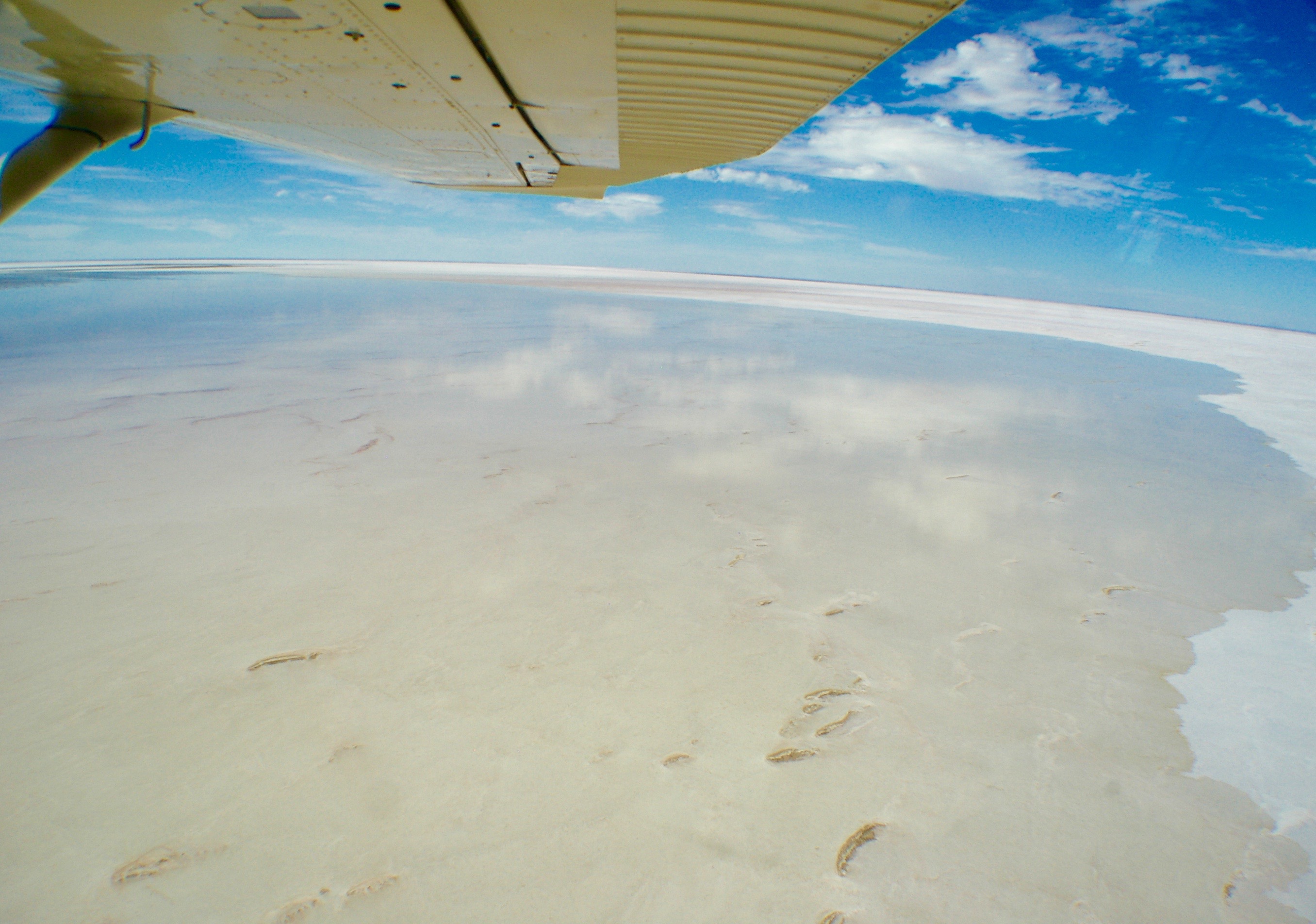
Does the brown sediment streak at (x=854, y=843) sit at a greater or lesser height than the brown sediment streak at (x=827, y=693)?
lesser

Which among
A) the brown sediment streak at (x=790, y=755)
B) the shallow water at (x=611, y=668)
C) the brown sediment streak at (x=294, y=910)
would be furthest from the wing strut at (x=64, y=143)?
the brown sediment streak at (x=790, y=755)

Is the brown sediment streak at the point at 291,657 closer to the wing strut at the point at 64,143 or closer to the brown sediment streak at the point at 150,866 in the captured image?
the brown sediment streak at the point at 150,866

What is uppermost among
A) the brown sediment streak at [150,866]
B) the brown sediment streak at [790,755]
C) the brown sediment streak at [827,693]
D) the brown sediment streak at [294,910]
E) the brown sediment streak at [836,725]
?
the brown sediment streak at [827,693]

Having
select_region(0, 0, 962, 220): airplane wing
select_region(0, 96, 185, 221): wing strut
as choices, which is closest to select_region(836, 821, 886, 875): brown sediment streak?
select_region(0, 0, 962, 220): airplane wing

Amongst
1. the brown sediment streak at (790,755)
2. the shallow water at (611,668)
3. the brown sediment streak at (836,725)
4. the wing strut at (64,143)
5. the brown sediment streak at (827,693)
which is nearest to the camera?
the shallow water at (611,668)

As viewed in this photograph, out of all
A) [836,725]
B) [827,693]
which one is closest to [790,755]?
[836,725]

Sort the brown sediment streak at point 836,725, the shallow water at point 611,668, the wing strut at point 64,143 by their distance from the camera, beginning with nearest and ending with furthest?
the shallow water at point 611,668, the brown sediment streak at point 836,725, the wing strut at point 64,143

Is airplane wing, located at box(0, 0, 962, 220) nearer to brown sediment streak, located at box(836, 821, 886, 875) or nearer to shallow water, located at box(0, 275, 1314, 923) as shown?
shallow water, located at box(0, 275, 1314, 923)

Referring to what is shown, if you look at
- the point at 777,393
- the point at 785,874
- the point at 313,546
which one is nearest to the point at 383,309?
the point at 777,393

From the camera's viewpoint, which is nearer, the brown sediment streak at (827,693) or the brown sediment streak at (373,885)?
the brown sediment streak at (373,885)
